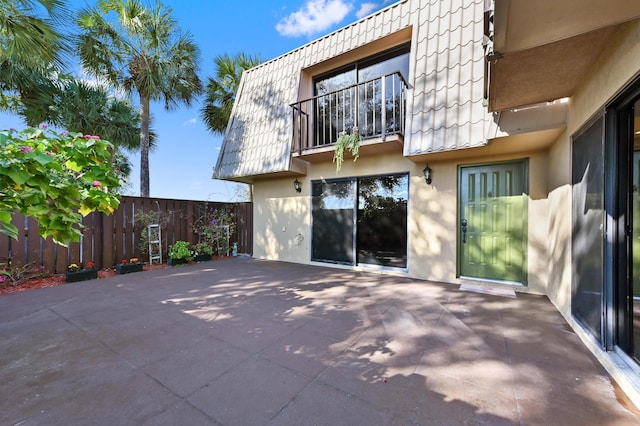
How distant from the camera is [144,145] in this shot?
7871 millimetres

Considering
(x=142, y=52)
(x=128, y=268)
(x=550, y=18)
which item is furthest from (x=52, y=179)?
(x=142, y=52)

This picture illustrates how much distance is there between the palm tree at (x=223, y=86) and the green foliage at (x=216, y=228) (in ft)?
11.8

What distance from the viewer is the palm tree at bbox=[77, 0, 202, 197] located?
6445 mm

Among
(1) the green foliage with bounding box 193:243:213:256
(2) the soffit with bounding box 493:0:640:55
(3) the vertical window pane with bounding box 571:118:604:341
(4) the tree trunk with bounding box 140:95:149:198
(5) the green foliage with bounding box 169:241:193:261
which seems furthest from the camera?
(4) the tree trunk with bounding box 140:95:149:198

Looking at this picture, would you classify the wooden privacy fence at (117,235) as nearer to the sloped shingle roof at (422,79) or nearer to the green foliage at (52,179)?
the sloped shingle roof at (422,79)

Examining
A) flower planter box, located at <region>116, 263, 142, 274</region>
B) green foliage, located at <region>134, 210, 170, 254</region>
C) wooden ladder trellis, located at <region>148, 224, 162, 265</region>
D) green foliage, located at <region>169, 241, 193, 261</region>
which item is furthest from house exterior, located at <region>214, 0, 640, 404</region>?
flower planter box, located at <region>116, 263, 142, 274</region>

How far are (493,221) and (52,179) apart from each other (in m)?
5.13

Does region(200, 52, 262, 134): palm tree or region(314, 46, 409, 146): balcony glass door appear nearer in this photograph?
Answer: region(314, 46, 409, 146): balcony glass door

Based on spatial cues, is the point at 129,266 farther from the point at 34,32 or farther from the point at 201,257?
the point at 34,32

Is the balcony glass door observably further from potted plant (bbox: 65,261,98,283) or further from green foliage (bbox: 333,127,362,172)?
potted plant (bbox: 65,261,98,283)

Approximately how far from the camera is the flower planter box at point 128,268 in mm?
5223

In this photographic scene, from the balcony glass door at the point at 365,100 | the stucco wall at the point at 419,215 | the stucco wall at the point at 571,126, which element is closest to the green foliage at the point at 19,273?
the stucco wall at the point at 419,215

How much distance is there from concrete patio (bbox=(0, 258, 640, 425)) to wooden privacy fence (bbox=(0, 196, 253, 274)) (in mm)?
1453

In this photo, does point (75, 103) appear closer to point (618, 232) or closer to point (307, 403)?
point (307, 403)
